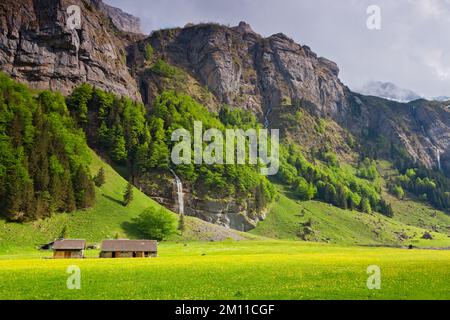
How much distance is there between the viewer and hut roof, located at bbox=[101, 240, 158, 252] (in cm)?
7627

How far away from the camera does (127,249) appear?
77750 mm

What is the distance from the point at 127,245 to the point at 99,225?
3488cm

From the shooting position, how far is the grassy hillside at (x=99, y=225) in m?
90.0

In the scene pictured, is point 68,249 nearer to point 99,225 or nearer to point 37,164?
point 99,225

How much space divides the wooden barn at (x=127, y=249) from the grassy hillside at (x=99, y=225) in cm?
2125

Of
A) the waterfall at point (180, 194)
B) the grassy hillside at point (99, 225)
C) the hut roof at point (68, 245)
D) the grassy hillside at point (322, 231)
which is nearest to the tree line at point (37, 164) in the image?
the grassy hillside at point (99, 225)

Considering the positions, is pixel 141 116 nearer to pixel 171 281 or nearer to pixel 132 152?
pixel 132 152

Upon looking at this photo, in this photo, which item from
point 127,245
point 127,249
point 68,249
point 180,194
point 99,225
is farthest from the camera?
point 180,194

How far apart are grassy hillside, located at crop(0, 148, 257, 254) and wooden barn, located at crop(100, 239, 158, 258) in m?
21.2

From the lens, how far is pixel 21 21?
635 ft

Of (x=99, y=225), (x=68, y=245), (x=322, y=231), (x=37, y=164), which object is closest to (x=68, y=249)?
(x=68, y=245)
